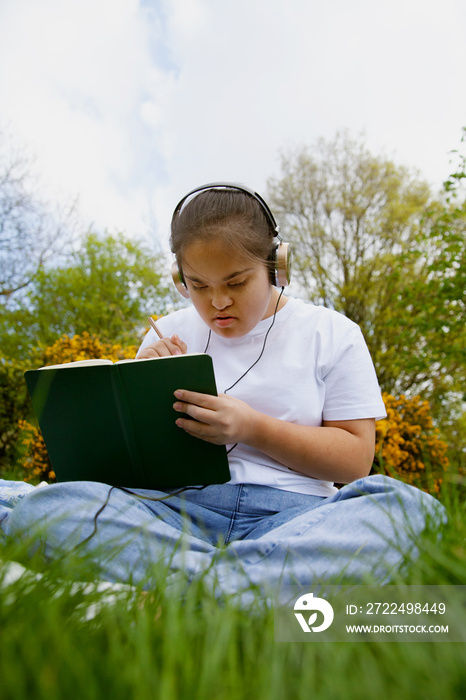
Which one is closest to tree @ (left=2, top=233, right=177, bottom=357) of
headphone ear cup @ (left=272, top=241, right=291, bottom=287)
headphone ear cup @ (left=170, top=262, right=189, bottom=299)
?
headphone ear cup @ (left=170, top=262, right=189, bottom=299)

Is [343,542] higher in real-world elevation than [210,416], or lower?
lower

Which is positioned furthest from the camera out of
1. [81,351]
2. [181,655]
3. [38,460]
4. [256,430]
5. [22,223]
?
[22,223]

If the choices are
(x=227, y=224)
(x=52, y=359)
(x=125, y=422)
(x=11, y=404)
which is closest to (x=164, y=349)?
(x=125, y=422)

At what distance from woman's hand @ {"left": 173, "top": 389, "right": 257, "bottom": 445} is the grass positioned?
645 mm

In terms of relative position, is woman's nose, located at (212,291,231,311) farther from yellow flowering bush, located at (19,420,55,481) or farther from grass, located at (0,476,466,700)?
yellow flowering bush, located at (19,420,55,481)

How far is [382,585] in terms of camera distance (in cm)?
96

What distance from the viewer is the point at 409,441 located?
15.1ft

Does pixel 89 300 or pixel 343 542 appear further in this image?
pixel 89 300

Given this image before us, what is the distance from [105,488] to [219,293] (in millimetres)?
786

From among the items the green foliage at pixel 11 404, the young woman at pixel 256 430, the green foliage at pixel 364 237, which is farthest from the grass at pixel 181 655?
the green foliage at pixel 364 237

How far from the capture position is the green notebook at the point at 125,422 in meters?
1.52

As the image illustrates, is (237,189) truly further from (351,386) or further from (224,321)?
(351,386)

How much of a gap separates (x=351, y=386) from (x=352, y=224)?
8299mm

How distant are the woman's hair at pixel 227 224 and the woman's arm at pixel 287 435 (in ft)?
1.92
